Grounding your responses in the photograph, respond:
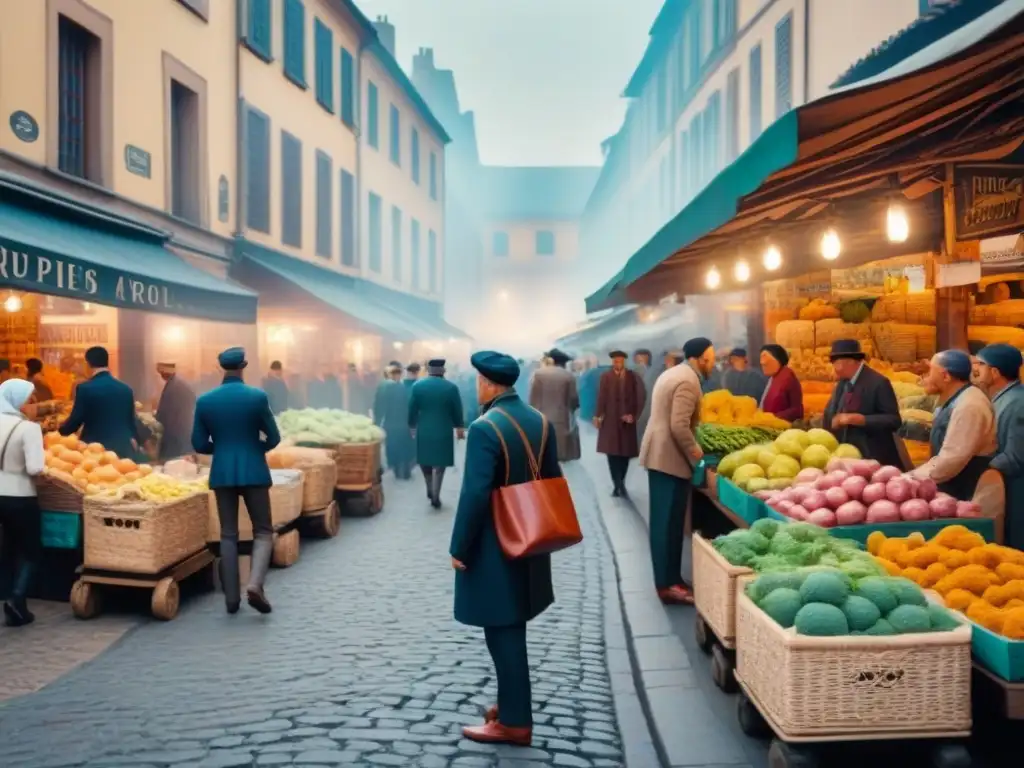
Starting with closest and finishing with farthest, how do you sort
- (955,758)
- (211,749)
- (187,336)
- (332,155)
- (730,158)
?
(955,758) → (211,749) → (187,336) → (730,158) → (332,155)

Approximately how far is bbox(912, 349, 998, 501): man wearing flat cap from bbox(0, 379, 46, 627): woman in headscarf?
20.2 feet

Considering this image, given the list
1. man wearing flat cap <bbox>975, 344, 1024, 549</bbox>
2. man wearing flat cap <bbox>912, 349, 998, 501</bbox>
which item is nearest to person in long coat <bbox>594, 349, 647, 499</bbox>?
man wearing flat cap <bbox>912, 349, 998, 501</bbox>

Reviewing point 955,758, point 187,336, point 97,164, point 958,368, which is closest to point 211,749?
point 955,758

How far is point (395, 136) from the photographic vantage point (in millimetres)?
31750

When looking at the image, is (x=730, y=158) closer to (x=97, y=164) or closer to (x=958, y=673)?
(x=97, y=164)

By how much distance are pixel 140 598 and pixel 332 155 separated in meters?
18.0

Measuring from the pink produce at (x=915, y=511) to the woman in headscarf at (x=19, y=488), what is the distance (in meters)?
5.84

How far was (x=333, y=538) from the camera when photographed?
10.7m

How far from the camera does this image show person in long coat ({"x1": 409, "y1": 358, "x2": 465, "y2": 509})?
12477 mm

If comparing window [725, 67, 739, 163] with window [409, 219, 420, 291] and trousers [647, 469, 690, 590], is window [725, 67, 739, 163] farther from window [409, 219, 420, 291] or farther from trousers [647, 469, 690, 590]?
trousers [647, 469, 690, 590]

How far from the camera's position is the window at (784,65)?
17562 millimetres

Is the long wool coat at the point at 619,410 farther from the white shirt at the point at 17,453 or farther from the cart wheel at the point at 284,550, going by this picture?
the white shirt at the point at 17,453

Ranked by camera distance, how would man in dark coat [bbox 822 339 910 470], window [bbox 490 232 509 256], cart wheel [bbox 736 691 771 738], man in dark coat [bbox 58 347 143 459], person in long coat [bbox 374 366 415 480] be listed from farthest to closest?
window [bbox 490 232 509 256], person in long coat [bbox 374 366 415 480], man in dark coat [bbox 58 347 143 459], man in dark coat [bbox 822 339 910 470], cart wheel [bbox 736 691 771 738]

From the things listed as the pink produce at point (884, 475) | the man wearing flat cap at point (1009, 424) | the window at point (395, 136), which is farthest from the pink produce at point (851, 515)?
the window at point (395, 136)
